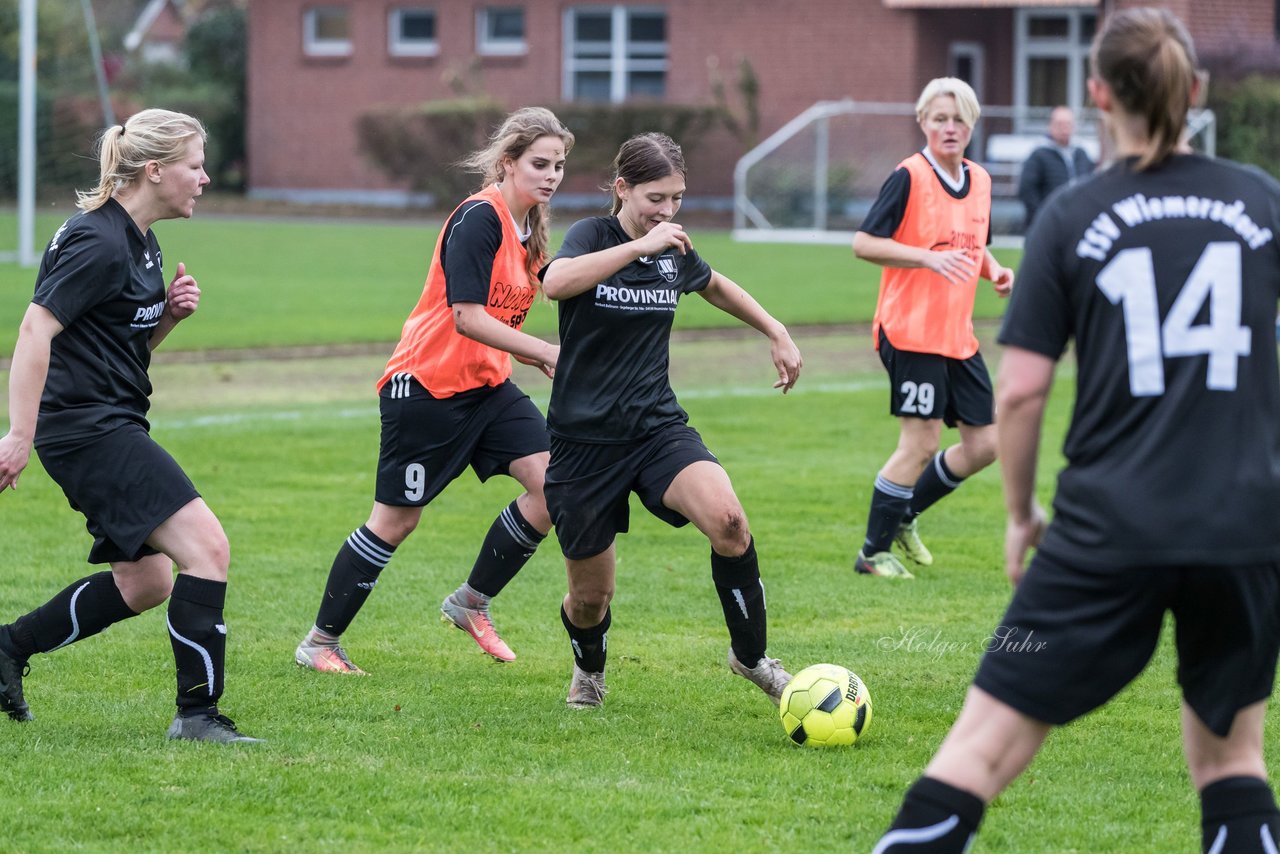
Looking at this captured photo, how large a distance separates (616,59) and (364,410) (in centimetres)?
2437

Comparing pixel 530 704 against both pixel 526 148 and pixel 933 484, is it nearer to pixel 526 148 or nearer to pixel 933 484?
pixel 526 148

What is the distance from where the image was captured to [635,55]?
117 feet

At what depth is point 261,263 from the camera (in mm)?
24219

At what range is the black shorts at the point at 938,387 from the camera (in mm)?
7680

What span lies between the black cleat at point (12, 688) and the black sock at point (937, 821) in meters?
3.15

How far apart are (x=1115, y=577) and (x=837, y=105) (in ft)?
94.6

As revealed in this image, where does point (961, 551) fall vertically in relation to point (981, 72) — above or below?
below

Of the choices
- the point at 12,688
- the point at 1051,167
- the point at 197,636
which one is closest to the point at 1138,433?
the point at 197,636

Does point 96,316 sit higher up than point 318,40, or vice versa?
point 318,40

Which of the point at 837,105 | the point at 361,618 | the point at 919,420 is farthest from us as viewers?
the point at 837,105

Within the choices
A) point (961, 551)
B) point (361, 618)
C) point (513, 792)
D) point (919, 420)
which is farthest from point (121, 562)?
point (961, 551)

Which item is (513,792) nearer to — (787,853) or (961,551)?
(787,853)

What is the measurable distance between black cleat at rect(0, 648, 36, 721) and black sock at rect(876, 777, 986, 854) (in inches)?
124

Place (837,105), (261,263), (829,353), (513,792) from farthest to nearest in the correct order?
(837,105) < (261,263) < (829,353) < (513,792)
